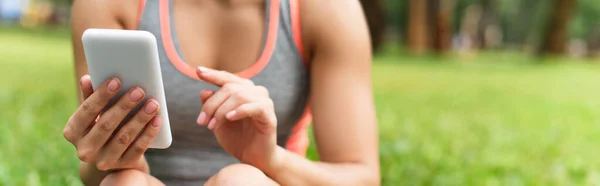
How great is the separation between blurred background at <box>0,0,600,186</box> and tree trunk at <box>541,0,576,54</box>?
2 centimetres

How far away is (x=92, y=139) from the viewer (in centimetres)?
138

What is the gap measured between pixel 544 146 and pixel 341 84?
2681 millimetres

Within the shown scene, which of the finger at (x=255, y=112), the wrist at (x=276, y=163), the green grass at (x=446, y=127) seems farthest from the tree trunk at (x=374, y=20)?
the finger at (x=255, y=112)

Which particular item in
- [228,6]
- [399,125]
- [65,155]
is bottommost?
[399,125]

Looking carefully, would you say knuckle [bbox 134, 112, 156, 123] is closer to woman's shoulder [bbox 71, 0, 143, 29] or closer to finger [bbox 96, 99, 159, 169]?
finger [bbox 96, 99, 159, 169]

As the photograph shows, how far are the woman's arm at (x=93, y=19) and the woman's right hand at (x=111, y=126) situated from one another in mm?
259

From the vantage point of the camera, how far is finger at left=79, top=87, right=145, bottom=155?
1.31 m

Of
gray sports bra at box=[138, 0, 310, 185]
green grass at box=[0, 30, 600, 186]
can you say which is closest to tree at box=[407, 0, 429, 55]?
green grass at box=[0, 30, 600, 186]

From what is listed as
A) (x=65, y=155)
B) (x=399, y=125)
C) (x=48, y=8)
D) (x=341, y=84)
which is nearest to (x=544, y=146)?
(x=399, y=125)

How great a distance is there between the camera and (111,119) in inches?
52.2

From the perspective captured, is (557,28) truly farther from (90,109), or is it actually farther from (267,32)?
(90,109)

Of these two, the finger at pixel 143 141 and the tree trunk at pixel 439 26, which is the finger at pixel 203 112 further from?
the tree trunk at pixel 439 26

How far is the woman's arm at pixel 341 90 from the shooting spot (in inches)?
67.6

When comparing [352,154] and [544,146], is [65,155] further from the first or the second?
[544,146]
